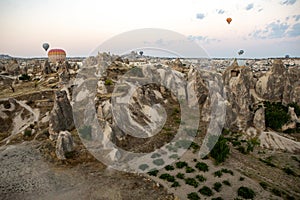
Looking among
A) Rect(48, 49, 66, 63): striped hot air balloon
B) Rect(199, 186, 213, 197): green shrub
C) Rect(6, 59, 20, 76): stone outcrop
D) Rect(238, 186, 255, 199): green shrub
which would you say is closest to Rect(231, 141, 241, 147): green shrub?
Rect(238, 186, 255, 199): green shrub

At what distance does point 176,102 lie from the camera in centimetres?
4462

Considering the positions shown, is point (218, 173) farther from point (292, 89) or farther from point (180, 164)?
point (292, 89)

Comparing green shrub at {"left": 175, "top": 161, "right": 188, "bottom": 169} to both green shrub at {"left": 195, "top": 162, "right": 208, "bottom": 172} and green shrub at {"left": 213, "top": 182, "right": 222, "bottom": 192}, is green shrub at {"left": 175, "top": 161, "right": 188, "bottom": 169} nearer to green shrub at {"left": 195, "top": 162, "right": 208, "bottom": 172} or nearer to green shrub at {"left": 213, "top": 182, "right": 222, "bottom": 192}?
green shrub at {"left": 195, "top": 162, "right": 208, "bottom": 172}

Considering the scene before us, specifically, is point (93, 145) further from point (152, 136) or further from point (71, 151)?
point (152, 136)

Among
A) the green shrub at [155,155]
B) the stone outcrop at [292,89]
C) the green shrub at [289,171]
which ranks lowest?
the green shrub at [289,171]

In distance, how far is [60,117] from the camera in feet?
102

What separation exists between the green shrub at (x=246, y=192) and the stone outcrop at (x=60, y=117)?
21.8 metres

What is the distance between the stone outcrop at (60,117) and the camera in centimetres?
2958

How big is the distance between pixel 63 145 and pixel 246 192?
60.5 ft

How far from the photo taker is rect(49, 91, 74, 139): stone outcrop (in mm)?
29584

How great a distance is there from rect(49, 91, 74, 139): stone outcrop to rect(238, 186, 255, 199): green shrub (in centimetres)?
2183

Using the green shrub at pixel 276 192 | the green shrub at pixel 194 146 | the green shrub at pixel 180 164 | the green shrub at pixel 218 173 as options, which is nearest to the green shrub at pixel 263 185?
the green shrub at pixel 276 192

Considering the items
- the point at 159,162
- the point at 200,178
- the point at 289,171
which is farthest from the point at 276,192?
the point at 159,162

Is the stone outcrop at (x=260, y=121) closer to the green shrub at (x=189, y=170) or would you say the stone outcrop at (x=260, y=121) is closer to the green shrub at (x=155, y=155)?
the green shrub at (x=189, y=170)
